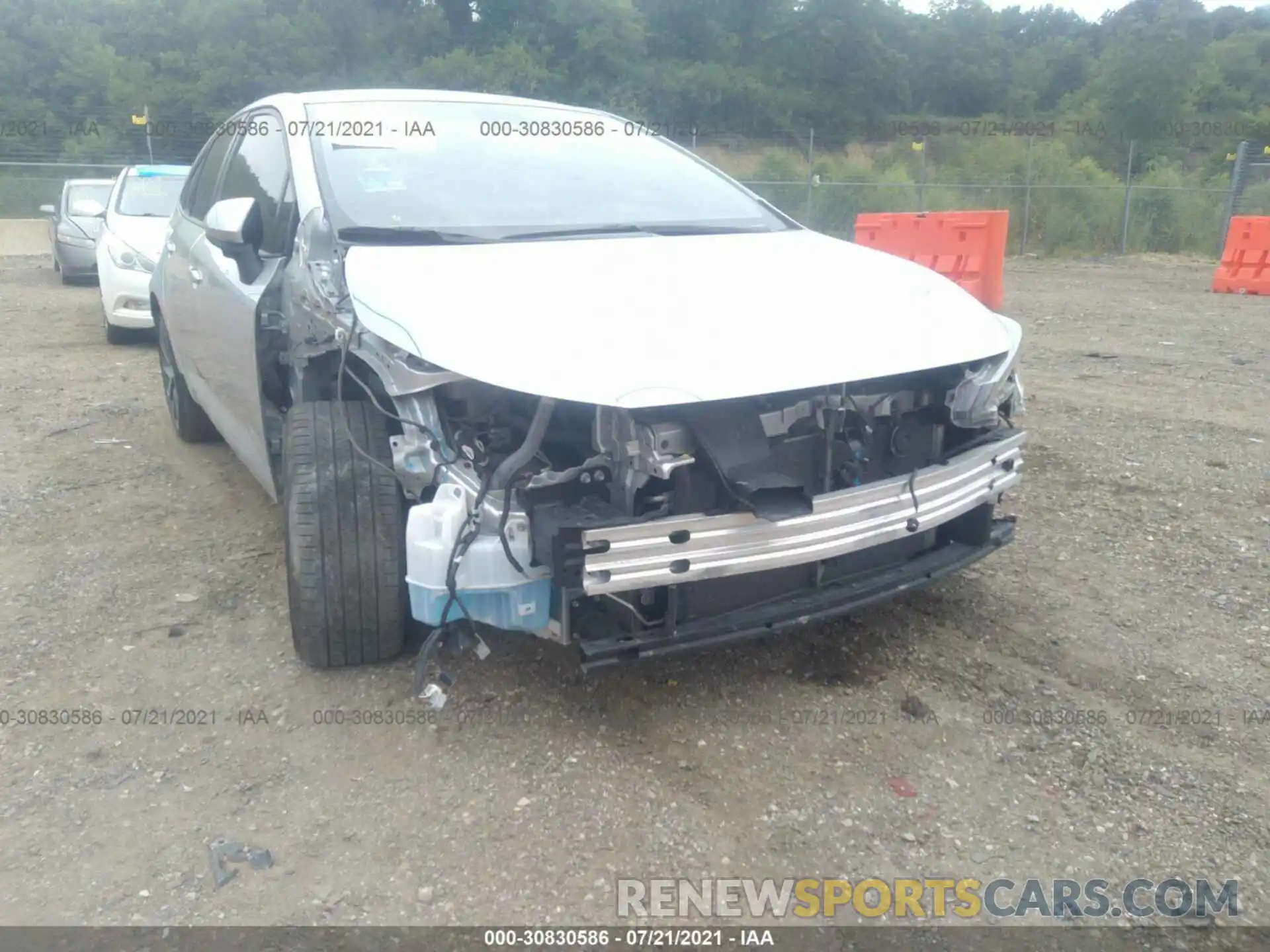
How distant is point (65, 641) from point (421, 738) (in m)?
1.48

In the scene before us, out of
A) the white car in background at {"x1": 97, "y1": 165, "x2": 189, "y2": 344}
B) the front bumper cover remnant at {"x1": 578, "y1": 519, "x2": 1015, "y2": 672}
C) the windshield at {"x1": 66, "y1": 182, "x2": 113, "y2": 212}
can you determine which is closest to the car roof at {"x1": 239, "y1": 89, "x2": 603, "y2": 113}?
the front bumper cover remnant at {"x1": 578, "y1": 519, "x2": 1015, "y2": 672}

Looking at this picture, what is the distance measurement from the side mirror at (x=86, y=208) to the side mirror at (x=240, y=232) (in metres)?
12.0

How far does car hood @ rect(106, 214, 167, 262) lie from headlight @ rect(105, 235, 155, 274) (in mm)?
31

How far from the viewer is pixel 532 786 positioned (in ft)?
8.57

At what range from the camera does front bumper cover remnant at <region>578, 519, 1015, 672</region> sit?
2.60 meters

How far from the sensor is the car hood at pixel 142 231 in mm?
8492

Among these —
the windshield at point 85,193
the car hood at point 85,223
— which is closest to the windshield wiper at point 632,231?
the car hood at point 85,223

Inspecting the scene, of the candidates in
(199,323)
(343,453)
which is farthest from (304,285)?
(199,323)

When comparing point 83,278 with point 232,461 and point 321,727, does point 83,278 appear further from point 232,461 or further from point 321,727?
point 321,727

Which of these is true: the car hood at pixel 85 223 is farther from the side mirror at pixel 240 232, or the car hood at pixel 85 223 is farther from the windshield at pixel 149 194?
the side mirror at pixel 240 232

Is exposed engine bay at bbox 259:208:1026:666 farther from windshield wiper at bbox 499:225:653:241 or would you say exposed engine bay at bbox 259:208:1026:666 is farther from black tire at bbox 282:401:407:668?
windshield wiper at bbox 499:225:653:241

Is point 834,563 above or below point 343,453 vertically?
below

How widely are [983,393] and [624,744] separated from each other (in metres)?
1.50

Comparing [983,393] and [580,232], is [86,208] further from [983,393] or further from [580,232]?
[983,393]
